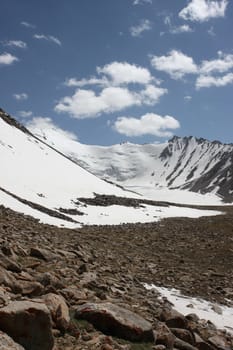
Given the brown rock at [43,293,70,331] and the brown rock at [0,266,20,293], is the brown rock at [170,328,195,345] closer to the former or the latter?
the brown rock at [43,293,70,331]

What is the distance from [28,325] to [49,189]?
161 feet

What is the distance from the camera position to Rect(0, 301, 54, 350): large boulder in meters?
7.38

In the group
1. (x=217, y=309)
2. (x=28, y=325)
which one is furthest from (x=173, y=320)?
(x=28, y=325)

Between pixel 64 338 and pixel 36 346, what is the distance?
1104 millimetres

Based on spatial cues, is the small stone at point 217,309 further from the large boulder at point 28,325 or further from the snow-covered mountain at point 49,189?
the snow-covered mountain at point 49,189

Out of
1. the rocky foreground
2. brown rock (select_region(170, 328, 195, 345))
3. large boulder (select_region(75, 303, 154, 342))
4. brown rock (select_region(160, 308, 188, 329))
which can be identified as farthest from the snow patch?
large boulder (select_region(75, 303, 154, 342))

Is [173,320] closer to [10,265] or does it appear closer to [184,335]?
[184,335]

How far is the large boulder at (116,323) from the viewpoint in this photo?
370 inches

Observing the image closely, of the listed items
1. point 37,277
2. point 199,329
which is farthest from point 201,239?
point 37,277

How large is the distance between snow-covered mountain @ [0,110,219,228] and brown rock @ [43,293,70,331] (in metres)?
25.9

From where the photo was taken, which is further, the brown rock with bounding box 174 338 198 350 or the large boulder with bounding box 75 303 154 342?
the brown rock with bounding box 174 338 198 350

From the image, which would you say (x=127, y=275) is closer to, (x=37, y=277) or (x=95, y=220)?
(x=37, y=277)

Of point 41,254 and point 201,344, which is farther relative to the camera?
point 41,254

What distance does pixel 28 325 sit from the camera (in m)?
7.44
